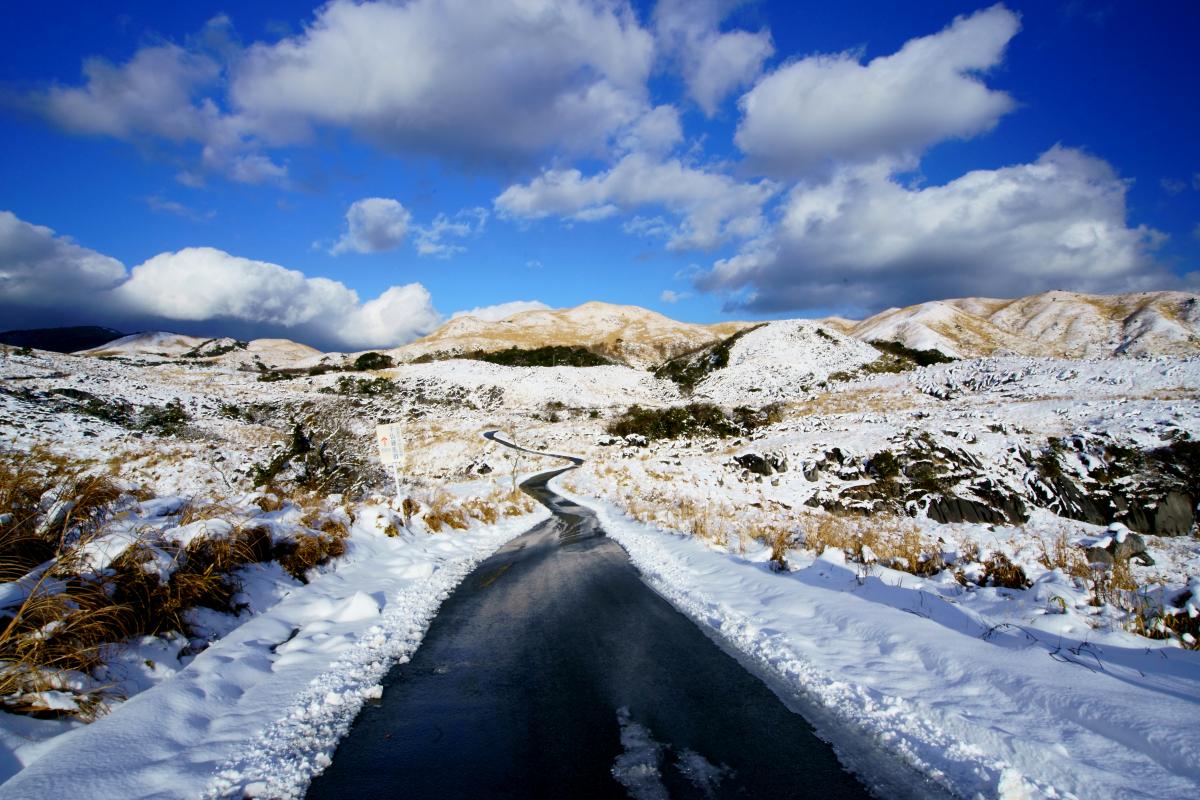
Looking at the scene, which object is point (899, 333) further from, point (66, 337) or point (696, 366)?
point (66, 337)

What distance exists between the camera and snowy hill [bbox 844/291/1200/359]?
255 feet

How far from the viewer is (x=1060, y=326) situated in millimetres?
98500

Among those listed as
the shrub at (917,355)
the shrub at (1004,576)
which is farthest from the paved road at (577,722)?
the shrub at (917,355)

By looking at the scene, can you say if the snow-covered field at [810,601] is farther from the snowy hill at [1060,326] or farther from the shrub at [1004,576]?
the snowy hill at [1060,326]

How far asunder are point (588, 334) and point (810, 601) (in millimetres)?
144823

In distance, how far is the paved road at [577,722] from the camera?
3205 millimetres

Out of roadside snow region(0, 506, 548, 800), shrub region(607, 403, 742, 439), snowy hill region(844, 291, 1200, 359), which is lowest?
roadside snow region(0, 506, 548, 800)

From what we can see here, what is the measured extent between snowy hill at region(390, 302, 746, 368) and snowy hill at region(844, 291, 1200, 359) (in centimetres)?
4422

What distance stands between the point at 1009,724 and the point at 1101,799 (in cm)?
86

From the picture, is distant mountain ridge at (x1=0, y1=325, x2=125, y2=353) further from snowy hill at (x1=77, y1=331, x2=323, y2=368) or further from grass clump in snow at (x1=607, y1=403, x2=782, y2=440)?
grass clump in snow at (x1=607, y1=403, x2=782, y2=440)

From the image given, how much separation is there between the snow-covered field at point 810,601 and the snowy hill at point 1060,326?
70248 mm

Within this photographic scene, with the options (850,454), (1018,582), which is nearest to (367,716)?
(1018,582)

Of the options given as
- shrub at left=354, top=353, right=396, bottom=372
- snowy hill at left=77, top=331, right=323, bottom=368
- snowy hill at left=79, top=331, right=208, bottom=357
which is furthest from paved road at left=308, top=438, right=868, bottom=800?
snowy hill at left=79, top=331, right=208, bottom=357

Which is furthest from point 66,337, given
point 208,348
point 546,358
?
point 546,358
